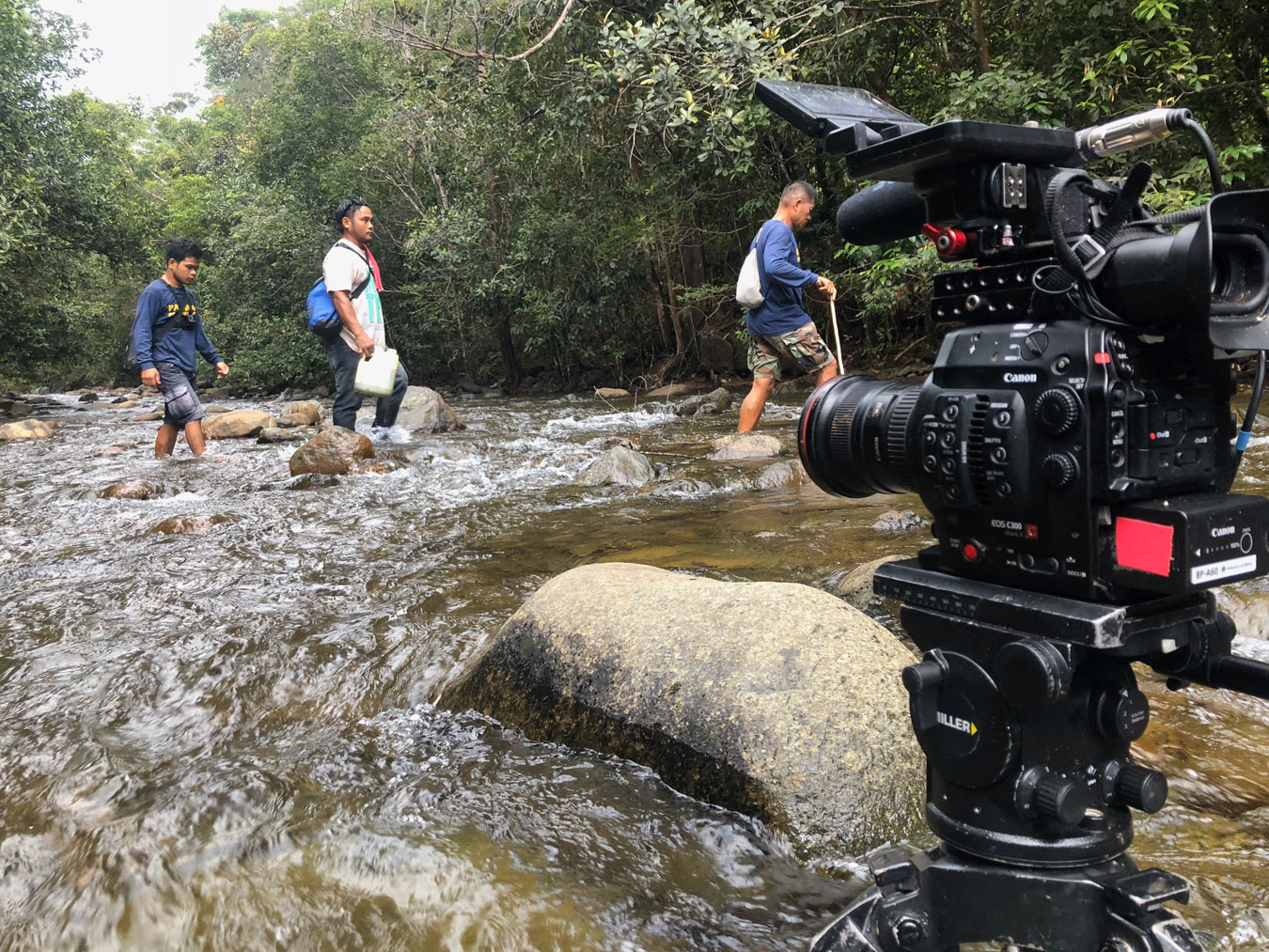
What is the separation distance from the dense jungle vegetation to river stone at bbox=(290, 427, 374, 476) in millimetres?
3939

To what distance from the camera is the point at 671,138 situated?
10.9 meters

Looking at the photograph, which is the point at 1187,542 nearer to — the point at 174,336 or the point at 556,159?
the point at 174,336

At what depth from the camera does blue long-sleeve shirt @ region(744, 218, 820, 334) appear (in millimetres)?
6430

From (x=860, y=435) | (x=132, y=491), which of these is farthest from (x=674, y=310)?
(x=860, y=435)

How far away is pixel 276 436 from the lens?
10.3 metres

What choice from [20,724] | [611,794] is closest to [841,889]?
[611,794]

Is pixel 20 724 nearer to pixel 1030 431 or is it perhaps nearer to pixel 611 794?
pixel 611 794

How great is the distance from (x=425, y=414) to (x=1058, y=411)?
9.66m

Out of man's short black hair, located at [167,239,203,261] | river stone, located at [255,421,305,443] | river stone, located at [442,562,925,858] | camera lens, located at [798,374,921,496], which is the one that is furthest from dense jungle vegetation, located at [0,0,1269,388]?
camera lens, located at [798,374,921,496]

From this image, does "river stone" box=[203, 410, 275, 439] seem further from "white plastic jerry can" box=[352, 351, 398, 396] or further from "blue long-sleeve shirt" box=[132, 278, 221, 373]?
"white plastic jerry can" box=[352, 351, 398, 396]

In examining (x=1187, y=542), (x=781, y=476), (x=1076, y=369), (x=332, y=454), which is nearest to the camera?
(x=1187, y=542)

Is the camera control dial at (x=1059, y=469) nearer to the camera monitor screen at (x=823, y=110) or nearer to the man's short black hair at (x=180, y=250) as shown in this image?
the camera monitor screen at (x=823, y=110)

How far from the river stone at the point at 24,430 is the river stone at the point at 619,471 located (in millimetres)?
8756

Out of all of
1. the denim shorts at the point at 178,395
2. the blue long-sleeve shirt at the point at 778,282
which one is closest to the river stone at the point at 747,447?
the blue long-sleeve shirt at the point at 778,282
